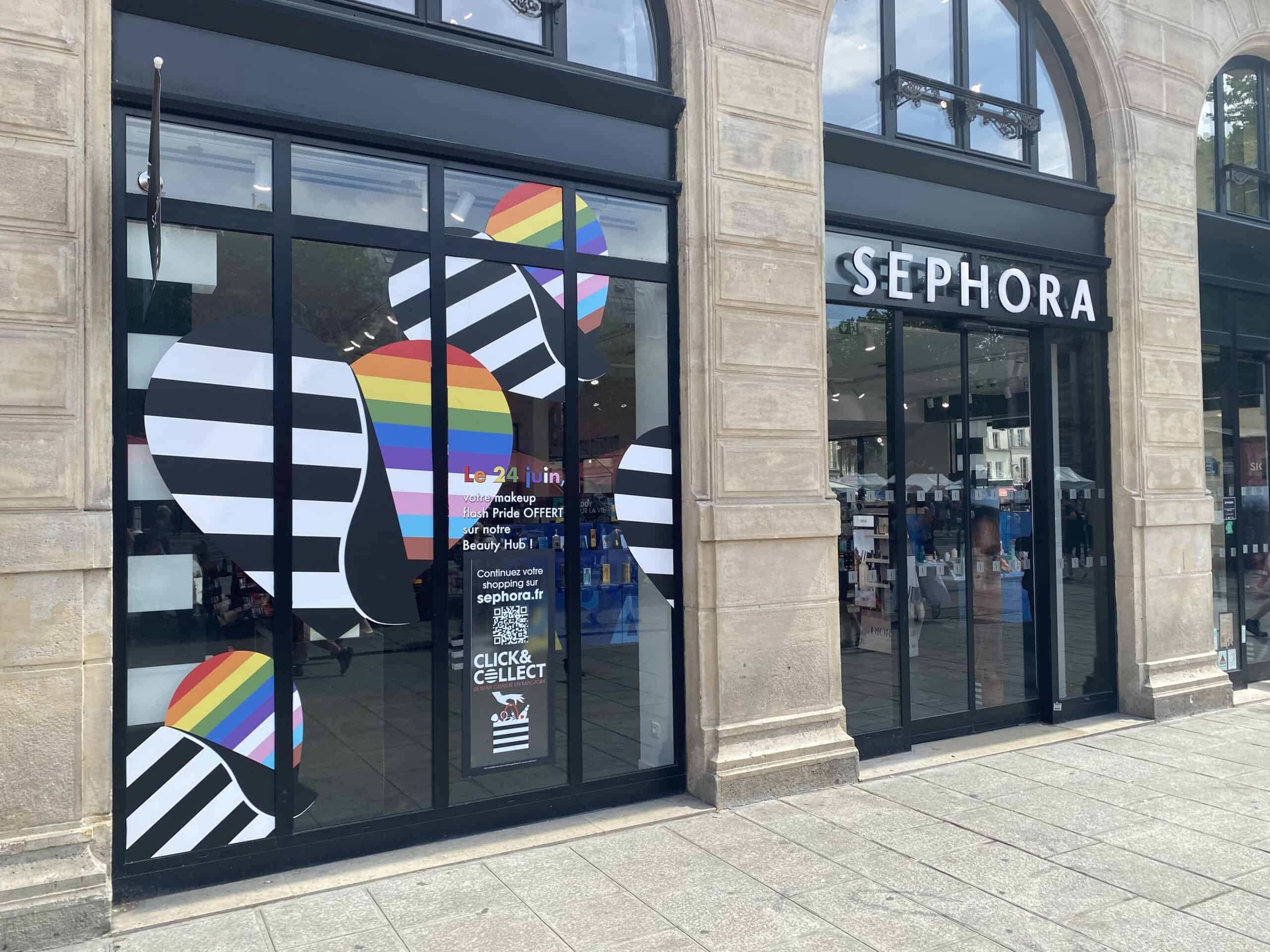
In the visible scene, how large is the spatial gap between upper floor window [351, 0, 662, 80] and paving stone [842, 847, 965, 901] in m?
5.23

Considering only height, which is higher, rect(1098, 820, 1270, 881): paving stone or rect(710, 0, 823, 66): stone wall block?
rect(710, 0, 823, 66): stone wall block

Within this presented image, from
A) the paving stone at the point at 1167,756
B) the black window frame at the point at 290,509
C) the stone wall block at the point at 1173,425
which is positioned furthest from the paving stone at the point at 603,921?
the stone wall block at the point at 1173,425

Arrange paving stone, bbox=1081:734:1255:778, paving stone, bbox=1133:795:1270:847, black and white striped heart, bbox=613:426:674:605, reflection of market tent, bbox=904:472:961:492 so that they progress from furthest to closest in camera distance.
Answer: reflection of market tent, bbox=904:472:961:492, paving stone, bbox=1081:734:1255:778, black and white striped heart, bbox=613:426:674:605, paving stone, bbox=1133:795:1270:847

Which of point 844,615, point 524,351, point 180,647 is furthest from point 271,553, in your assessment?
point 844,615

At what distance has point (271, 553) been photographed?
5125 millimetres

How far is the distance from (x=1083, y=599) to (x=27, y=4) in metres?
8.97

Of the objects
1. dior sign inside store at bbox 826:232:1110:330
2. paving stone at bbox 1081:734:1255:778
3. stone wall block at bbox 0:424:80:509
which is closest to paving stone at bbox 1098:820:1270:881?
paving stone at bbox 1081:734:1255:778

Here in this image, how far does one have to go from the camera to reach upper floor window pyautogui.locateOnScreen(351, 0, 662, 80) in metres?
5.79

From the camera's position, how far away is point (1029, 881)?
16.4ft

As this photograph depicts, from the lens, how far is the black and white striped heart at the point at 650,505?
6.30m

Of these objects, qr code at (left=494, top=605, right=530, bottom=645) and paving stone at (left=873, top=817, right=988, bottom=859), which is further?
qr code at (left=494, top=605, right=530, bottom=645)

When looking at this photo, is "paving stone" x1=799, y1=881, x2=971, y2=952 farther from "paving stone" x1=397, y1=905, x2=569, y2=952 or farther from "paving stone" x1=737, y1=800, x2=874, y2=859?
"paving stone" x1=397, y1=905, x2=569, y2=952

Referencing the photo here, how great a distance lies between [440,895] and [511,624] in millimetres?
1626

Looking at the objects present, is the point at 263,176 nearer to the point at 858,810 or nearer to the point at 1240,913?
the point at 858,810
